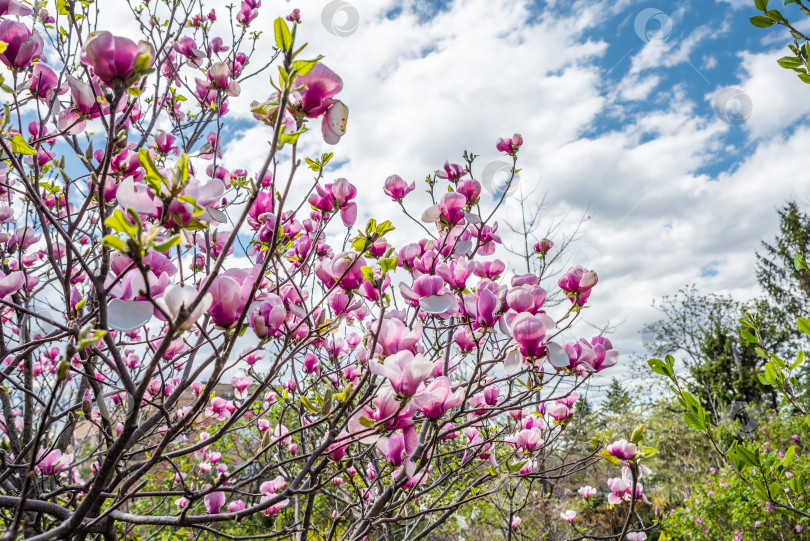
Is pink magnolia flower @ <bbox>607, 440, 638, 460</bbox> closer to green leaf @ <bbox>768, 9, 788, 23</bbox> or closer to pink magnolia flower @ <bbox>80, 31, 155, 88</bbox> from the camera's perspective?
green leaf @ <bbox>768, 9, 788, 23</bbox>

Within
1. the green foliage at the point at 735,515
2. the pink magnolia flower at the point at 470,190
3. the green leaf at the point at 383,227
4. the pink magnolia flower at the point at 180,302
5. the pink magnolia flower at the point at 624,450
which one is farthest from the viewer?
the green foliage at the point at 735,515

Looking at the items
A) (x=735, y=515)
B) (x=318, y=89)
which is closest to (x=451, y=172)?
(x=318, y=89)

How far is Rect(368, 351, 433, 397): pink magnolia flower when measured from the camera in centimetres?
84

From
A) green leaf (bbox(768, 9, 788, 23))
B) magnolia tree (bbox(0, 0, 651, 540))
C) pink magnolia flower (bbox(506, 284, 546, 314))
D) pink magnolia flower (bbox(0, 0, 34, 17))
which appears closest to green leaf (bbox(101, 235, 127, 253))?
magnolia tree (bbox(0, 0, 651, 540))

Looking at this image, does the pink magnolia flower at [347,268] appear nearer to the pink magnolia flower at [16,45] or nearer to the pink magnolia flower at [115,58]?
the pink magnolia flower at [115,58]

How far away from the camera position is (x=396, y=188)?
192 centimetres

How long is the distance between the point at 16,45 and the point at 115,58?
626mm

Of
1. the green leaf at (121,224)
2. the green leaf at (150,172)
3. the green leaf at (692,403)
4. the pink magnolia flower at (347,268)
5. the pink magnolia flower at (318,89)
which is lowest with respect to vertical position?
the green leaf at (692,403)

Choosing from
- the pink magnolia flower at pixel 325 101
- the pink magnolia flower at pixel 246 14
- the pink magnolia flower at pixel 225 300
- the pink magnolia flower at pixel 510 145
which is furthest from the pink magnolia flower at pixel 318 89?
the pink magnolia flower at pixel 246 14

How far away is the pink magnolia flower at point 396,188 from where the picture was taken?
6.25 feet

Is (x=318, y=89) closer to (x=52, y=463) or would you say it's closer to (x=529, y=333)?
(x=529, y=333)

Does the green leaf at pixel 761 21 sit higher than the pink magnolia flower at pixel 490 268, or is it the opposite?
the green leaf at pixel 761 21

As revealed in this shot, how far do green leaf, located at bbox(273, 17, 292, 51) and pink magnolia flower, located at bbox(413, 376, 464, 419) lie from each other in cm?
64

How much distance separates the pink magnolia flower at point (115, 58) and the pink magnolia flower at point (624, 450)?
1.39 m
